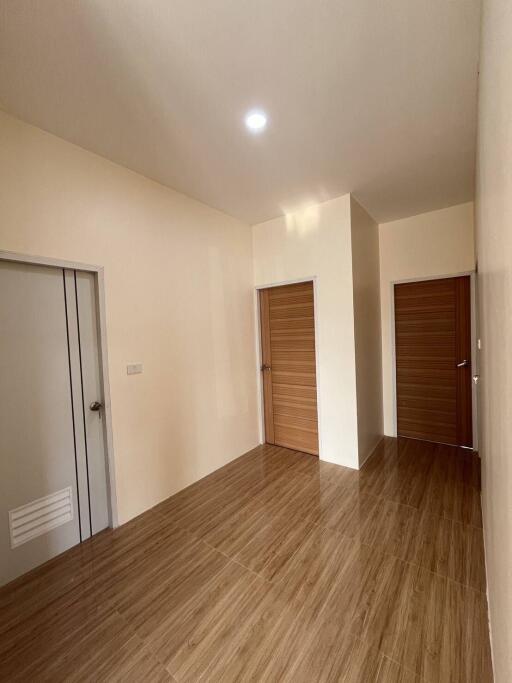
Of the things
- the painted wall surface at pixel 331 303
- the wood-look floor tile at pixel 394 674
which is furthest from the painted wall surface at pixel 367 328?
the wood-look floor tile at pixel 394 674

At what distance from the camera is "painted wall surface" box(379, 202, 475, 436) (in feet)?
10.5

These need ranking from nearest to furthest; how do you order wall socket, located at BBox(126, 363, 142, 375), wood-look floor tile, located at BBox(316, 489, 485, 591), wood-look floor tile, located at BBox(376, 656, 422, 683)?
1. wood-look floor tile, located at BBox(376, 656, 422, 683)
2. wood-look floor tile, located at BBox(316, 489, 485, 591)
3. wall socket, located at BBox(126, 363, 142, 375)

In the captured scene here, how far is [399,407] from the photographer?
3.68 m

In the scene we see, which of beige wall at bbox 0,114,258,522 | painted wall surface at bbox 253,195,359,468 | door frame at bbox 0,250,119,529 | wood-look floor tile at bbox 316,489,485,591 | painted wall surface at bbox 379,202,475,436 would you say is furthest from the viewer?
painted wall surface at bbox 379,202,475,436

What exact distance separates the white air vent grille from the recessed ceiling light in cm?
277

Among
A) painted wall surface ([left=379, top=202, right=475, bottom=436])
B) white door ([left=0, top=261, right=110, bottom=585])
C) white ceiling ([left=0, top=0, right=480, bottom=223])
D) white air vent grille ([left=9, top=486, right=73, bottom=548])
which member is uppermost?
white ceiling ([left=0, top=0, right=480, bottom=223])

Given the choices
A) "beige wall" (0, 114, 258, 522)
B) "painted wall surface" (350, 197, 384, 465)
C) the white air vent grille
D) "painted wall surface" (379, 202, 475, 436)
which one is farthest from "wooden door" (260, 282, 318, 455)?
the white air vent grille

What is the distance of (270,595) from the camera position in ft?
5.12

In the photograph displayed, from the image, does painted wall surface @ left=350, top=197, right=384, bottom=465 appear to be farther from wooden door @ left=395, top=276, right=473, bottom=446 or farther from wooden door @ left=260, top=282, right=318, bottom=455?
wooden door @ left=260, top=282, right=318, bottom=455

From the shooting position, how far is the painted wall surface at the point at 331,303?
114 inches

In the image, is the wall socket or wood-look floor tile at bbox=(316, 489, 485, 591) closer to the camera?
wood-look floor tile at bbox=(316, 489, 485, 591)

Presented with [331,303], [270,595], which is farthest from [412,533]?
[331,303]

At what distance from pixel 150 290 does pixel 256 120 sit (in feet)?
4.85

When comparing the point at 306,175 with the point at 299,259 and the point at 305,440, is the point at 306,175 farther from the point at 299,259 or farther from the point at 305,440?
the point at 305,440
